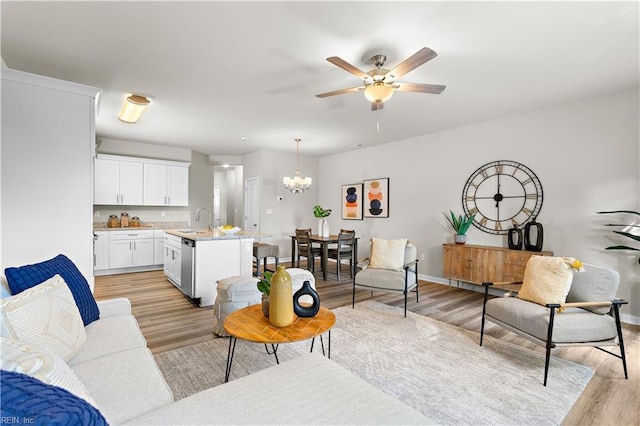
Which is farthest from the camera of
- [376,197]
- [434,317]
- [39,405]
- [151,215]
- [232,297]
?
[151,215]

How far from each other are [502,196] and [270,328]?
407cm

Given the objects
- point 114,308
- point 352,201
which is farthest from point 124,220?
point 352,201

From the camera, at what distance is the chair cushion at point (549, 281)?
247 cm

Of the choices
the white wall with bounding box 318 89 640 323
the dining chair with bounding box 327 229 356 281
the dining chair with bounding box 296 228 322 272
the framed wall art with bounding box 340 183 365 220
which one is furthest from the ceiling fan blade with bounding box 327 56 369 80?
the framed wall art with bounding box 340 183 365 220

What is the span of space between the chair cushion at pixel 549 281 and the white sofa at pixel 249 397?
206 cm

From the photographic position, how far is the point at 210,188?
7.51 metres

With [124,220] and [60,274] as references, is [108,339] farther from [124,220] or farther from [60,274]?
[124,220]

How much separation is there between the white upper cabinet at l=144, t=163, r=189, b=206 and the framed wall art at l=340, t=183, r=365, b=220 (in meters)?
3.54

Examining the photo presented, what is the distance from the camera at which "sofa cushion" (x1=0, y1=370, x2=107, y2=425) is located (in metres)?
0.60

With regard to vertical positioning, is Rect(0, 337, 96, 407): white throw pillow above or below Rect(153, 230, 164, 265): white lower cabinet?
above

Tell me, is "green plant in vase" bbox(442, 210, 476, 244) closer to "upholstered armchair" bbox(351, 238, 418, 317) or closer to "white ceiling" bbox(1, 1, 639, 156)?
"upholstered armchair" bbox(351, 238, 418, 317)

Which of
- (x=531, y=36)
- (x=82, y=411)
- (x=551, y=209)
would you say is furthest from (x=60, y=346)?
(x=551, y=209)

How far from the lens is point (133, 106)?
374cm

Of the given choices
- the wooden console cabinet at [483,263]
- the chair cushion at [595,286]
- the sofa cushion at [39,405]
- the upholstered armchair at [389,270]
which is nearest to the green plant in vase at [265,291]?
the sofa cushion at [39,405]
